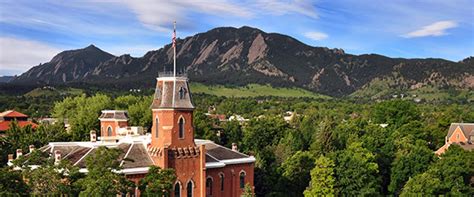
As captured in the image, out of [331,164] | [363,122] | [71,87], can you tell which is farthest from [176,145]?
[71,87]

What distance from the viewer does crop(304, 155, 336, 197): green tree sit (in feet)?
170

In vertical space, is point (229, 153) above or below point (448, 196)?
above

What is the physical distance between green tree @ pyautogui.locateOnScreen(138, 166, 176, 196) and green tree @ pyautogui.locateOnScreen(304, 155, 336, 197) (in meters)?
17.0

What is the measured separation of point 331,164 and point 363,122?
120ft

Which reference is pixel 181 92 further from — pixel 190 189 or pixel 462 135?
pixel 462 135

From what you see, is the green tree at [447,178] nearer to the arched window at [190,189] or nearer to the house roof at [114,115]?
the arched window at [190,189]

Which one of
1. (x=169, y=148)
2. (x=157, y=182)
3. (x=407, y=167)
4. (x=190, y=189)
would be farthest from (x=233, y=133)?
(x=157, y=182)

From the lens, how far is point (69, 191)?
34.9 metres

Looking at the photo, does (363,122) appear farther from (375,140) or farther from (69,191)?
(69,191)

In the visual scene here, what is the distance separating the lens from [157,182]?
38.5 m

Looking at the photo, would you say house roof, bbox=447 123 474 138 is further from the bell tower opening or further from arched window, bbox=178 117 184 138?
arched window, bbox=178 117 184 138

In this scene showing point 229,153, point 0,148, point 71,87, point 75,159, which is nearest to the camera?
point 75,159

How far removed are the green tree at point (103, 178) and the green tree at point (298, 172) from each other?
23.1 metres

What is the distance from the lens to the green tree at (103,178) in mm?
33594
